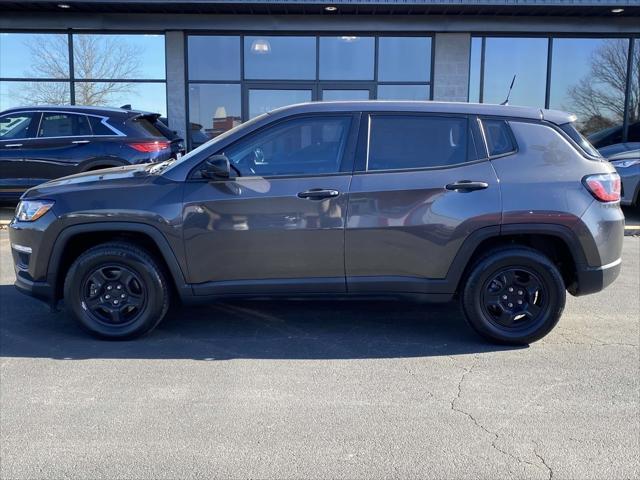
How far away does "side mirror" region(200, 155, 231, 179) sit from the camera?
4.35 meters

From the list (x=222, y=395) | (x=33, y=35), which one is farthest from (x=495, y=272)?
(x=33, y=35)

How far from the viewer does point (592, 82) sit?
1421cm

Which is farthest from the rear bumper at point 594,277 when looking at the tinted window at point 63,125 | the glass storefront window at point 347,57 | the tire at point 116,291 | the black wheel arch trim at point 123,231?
the glass storefront window at point 347,57

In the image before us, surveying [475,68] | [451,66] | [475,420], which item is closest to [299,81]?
[451,66]

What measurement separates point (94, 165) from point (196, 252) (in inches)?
221

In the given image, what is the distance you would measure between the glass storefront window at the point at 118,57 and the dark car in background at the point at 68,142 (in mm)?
4791

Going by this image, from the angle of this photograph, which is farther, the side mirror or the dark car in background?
the dark car in background

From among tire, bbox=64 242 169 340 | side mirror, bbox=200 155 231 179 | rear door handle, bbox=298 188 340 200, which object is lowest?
tire, bbox=64 242 169 340

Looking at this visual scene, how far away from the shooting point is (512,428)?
3.36 meters

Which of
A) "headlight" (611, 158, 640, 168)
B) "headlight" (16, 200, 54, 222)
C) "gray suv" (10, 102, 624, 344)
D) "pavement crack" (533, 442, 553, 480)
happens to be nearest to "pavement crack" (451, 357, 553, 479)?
"pavement crack" (533, 442, 553, 480)

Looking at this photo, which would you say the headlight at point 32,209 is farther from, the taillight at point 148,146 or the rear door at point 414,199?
the taillight at point 148,146

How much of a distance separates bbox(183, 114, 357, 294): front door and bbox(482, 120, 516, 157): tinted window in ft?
3.31

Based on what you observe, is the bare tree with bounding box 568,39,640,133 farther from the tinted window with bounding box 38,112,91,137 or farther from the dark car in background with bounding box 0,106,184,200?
the tinted window with bounding box 38,112,91,137

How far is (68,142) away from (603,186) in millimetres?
7875
